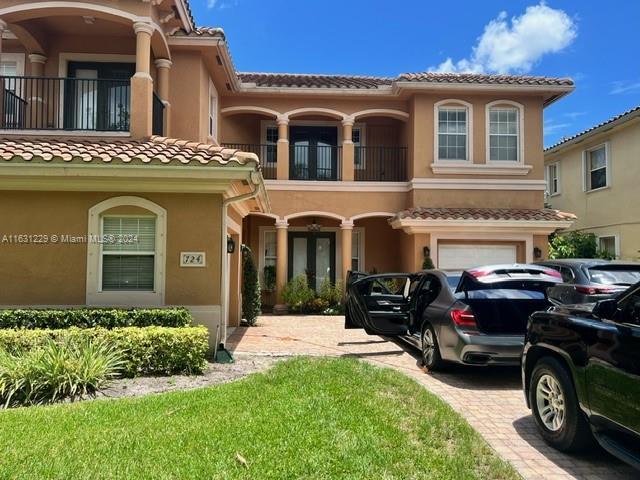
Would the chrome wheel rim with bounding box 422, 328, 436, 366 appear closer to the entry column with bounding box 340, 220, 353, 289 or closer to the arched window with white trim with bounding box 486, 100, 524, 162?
the entry column with bounding box 340, 220, 353, 289

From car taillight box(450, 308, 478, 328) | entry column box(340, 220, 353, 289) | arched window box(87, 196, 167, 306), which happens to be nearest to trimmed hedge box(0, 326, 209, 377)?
arched window box(87, 196, 167, 306)

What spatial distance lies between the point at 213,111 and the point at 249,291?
228 inches

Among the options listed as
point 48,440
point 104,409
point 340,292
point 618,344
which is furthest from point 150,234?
point 340,292

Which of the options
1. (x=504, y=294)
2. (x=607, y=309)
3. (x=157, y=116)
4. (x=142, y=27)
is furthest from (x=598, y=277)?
(x=142, y=27)

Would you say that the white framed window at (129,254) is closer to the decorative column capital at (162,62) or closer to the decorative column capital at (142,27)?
the decorative column capital at (142,27)

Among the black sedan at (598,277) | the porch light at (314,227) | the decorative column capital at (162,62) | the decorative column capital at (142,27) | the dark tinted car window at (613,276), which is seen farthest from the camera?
the porch light at (314,227)

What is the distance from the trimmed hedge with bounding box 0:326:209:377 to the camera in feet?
22.0

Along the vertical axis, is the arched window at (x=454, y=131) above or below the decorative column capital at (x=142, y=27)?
below

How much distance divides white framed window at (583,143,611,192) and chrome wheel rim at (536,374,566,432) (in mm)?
15100

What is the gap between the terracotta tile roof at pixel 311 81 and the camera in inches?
622

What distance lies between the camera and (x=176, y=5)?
10648mm

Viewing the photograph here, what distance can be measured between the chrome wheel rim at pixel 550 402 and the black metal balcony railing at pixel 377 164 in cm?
1279

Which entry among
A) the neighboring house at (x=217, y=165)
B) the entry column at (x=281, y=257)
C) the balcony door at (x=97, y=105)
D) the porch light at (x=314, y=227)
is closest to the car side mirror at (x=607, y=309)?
the neighboring house at (x=217, y=165)

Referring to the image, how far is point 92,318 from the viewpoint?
7402 mm
